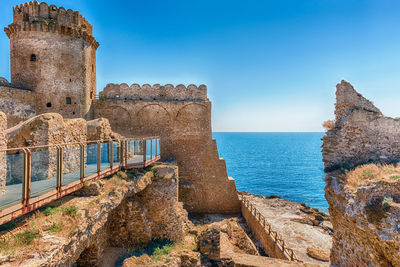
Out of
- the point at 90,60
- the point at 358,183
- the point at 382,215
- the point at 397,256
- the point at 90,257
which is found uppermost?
the point at 90,60

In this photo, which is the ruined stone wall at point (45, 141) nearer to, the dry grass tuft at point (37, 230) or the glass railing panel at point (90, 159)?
the glass railing panel at point (90, 159)

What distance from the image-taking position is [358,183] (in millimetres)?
7859

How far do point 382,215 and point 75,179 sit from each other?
9.39 m

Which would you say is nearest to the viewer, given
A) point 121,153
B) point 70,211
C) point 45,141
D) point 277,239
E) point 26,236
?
point 26,236

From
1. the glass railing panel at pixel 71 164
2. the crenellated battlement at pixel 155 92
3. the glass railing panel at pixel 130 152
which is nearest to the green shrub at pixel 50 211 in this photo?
the glass railing panel at pixel 71 164

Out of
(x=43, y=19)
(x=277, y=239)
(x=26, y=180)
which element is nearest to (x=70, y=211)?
(x=26, y=180)

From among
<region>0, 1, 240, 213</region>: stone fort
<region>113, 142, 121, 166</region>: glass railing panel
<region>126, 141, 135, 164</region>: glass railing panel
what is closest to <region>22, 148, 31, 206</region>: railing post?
<region>113, 142, 121, 166</region>: glass railing panel

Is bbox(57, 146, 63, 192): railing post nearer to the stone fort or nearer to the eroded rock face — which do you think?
the eroded rock face

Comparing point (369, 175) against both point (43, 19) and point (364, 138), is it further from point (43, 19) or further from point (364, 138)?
point (43, 19)

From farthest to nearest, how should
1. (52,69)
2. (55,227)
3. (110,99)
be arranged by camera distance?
(110,99) < (52,69) < (55,227)

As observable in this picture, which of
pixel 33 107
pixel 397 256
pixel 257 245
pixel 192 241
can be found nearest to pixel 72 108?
pixel 33 107

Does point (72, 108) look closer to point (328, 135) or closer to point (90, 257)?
point (90, 257)

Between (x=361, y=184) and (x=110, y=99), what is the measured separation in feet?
61.5

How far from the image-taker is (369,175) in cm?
791
